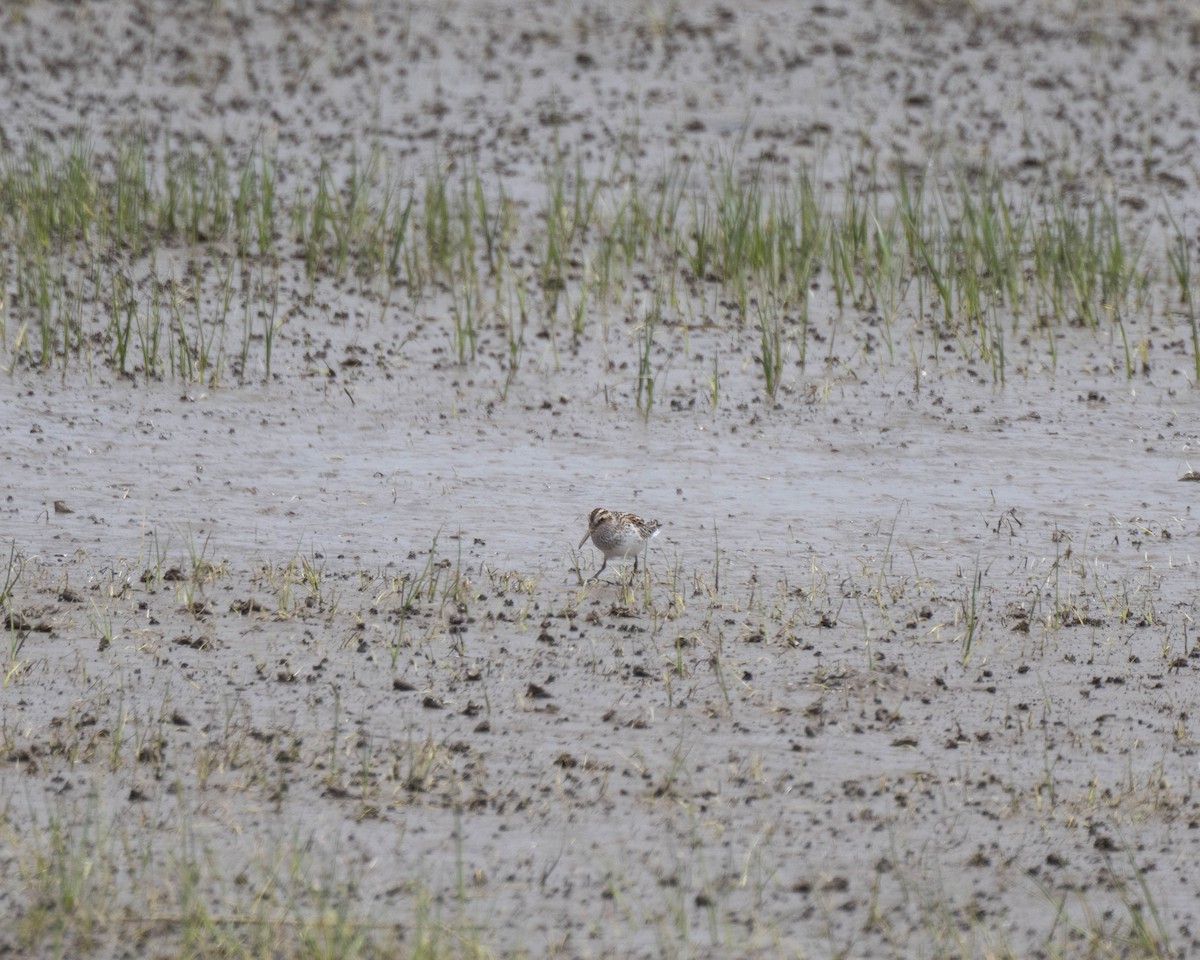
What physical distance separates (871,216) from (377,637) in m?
6.68

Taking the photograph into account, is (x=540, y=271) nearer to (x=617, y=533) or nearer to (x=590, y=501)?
(x=590, y=501)

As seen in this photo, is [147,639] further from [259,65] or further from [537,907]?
[259,65]

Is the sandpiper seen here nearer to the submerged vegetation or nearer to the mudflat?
the mudflat

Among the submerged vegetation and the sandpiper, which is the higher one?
the submerged vegetation

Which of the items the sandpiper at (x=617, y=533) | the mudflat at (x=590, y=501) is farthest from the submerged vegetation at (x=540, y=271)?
the sandpiper at (x=617, y=533)

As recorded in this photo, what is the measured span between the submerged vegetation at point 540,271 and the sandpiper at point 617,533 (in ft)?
8.30

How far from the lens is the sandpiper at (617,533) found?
621cm

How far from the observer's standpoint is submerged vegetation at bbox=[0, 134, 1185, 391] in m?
9.10

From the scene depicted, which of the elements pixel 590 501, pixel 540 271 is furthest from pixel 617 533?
pixel 540 271

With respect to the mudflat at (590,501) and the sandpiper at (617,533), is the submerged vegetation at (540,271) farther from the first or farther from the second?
the sandpiper at (617,533)

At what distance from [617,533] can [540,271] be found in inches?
174

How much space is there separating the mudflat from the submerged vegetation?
5 centimetres

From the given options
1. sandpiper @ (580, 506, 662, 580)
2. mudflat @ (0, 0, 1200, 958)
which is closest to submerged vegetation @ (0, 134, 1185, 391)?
mudflat @ (0, 0, 1200, 958)

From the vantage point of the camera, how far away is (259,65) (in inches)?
560
